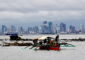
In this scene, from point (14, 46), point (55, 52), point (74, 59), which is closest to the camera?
point (74, 59)

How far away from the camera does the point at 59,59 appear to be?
224 ft

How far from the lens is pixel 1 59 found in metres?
68.4

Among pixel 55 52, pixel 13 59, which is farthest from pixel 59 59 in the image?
pixel 55 52

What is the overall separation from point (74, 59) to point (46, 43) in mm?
18719

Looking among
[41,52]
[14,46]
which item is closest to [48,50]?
[41,52]

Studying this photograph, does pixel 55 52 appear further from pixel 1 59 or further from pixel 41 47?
pixel 1 59

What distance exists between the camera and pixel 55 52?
276 feet

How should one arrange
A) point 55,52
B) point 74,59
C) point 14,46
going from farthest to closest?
point 14,46 < point 55,52 < point 74,59

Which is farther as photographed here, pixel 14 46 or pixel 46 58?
pixel 14 46

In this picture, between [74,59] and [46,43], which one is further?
[46,43]

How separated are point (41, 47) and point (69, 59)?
1952 centimetres

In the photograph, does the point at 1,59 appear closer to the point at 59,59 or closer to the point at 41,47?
the point at 59,59

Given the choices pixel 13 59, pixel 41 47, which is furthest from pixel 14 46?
pixel 13 59

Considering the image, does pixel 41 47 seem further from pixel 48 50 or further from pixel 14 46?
pixel 14 46
